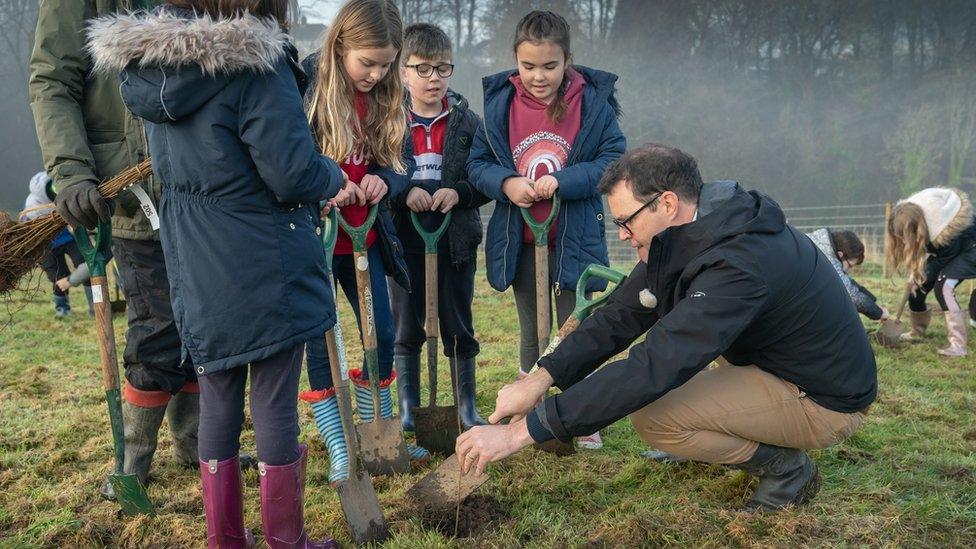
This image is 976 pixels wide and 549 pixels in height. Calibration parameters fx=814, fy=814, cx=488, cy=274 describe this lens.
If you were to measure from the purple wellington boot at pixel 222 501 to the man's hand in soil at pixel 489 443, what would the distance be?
692 millimetres

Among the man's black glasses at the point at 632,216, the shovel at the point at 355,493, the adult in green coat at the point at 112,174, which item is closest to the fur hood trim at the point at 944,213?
the man's black glasses at the point at 632,216

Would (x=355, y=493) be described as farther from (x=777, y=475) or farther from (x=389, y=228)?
(x=777, y=475)

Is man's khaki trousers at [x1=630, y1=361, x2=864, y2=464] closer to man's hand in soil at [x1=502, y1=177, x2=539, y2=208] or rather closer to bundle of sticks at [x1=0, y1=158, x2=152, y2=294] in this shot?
man's hand in soil at [x1=502, y1=177, x2=539, y2=208]

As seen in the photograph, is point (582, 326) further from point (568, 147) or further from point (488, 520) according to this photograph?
point (568, 147)

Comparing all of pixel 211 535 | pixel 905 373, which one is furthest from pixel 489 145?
pixel 905 373

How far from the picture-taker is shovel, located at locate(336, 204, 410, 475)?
10.6 ft

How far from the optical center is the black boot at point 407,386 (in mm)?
3863

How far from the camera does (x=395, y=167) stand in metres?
3.37

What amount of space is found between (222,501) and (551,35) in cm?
233

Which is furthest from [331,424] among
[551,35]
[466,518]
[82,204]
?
[551,35]

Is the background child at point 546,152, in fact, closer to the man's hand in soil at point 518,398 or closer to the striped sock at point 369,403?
the striped sock at point 369,403

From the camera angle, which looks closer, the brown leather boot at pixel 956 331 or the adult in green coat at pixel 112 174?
the adult in green coat at pixel 112 174

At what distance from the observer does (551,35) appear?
11.7 feet

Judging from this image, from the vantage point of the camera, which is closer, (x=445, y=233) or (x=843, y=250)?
(x=445, y=233)
